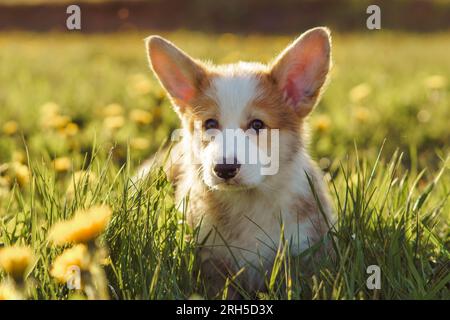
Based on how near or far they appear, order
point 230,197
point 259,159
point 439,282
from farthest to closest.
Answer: point 230,197 → point 259,159 → point 439,282

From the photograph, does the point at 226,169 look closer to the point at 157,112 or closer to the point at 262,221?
the point at 262,221

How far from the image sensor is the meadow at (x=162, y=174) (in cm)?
279

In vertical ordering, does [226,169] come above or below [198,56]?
below

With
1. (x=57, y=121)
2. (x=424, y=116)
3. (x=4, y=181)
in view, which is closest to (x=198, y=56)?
(x=424, y=116)

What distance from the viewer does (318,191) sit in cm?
354

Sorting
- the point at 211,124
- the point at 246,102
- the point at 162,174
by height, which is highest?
the point at 246,102

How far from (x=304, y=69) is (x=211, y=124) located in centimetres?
52

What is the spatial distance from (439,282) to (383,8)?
1278cm

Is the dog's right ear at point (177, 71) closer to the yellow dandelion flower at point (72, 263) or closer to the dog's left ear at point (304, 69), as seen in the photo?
the dog's left ear at point (304, 69)

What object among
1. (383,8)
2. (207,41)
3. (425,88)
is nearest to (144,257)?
(425,88)

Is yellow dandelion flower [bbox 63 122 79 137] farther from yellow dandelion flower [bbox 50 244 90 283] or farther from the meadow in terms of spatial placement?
yellow dandelion flower [bbox 50 244 90 283]

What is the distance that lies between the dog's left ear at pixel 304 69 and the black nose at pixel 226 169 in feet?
2.19

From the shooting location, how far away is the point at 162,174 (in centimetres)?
323

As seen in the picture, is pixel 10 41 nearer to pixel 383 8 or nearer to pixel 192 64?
pixel 383 8
